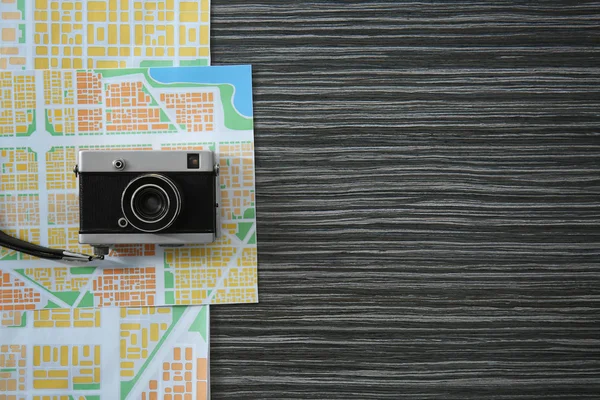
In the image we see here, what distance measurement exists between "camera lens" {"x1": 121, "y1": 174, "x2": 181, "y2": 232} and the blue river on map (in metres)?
0.21

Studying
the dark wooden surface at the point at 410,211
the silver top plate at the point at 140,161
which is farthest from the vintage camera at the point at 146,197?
the dark wooden surface at the point at 410,211

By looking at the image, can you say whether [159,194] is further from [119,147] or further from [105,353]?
[105,353]

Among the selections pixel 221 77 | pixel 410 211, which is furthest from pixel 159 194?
pixel 410 211

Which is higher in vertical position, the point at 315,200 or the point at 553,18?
the point at 553,18

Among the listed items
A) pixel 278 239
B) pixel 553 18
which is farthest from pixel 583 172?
pixel 278 239

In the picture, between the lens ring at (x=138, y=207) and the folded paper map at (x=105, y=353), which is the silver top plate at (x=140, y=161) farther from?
the folded paper map at (x=105, y=353)

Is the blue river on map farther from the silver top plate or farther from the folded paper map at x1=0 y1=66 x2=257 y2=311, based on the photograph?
the silver top plate

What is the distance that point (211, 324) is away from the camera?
1077mm

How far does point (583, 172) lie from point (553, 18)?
32 cm

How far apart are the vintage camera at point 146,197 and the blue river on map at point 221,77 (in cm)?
13

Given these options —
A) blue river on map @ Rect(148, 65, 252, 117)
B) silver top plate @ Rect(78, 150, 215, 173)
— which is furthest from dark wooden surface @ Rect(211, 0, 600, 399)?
silver top plate @ Rect(78, 150, 215, 173)

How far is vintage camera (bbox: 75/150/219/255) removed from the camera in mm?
1003

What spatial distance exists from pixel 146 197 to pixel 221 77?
0.28 meters

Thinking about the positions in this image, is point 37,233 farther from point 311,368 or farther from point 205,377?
point 311,368
